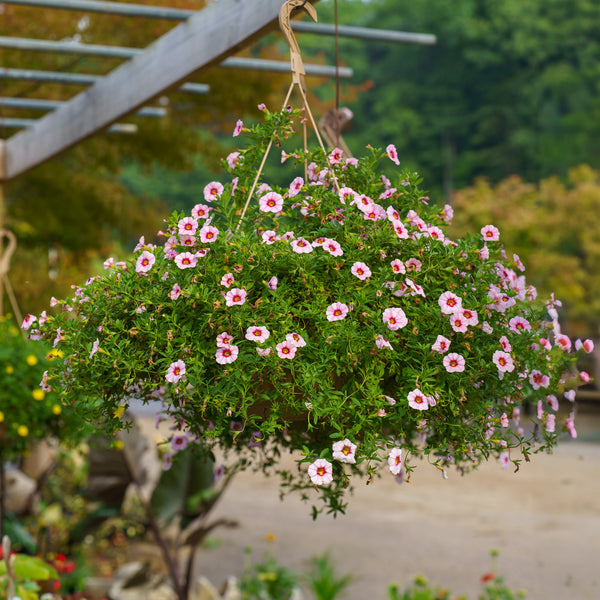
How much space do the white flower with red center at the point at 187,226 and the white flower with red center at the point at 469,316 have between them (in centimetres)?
57

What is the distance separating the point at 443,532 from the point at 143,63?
5040 millimetres

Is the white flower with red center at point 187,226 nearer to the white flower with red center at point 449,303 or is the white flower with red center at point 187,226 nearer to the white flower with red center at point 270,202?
the white flower with red center at point 270,202

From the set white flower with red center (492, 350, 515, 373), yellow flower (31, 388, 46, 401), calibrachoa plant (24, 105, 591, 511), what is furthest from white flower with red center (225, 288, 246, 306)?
yellow flower (31, 388, 46, 401)

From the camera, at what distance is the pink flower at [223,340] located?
1501mm

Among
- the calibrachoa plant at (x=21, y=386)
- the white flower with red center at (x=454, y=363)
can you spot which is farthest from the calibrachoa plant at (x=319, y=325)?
the calibrachoa plant at (x=21, y=386)

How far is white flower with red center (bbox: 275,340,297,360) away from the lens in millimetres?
1486

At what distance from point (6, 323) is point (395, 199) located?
6.83ft

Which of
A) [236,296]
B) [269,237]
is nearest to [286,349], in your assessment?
[236,296]

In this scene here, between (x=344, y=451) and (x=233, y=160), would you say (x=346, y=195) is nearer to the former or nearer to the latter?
(x=233, y=160)

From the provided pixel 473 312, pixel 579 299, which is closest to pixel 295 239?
pixel 473 312

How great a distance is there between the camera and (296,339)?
4.97 feet

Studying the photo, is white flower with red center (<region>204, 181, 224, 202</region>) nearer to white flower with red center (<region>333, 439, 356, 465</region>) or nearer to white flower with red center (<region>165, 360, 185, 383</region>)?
white flower with red center (<region>165, 360, 185, 383</region>)

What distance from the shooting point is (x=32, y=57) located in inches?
287

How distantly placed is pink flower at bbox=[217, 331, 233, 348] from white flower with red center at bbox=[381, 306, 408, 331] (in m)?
0.30
